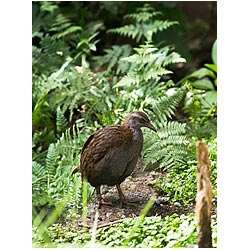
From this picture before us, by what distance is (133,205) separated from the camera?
2.79 meters

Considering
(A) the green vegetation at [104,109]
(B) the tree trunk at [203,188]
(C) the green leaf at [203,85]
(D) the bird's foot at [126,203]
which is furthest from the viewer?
(C) the green leaf at [203,85]

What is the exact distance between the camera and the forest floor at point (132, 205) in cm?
275

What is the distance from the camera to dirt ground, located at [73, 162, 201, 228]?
2.75 meters

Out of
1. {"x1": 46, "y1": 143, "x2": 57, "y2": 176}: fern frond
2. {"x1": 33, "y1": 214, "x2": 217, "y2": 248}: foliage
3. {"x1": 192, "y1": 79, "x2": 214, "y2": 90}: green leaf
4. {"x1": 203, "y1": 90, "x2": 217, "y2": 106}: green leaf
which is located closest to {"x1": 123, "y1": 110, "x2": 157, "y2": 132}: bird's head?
{"x1": 33, "y1": 214, "x2": 217, "y2": 248}: foliage

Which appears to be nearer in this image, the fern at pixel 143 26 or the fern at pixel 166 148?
the fern at pixel 166 148

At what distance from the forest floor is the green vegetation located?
0.04 meters

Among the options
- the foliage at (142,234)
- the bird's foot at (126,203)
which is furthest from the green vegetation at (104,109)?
the bird's foot at (126,203)

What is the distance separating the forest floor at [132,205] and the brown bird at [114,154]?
39 mm

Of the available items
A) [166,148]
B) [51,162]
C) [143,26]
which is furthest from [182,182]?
[143,26]

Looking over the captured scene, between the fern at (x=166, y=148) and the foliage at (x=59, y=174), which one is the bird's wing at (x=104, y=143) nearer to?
the foliage at (x=59, y=174)

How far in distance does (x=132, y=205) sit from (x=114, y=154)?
0.79 feet

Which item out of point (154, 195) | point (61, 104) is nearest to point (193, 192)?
point (154, 195)

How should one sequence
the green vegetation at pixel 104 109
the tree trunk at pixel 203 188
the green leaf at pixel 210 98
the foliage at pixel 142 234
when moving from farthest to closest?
the green leaf at pixel 210 98 → the green vegetation at pixel 104 109 → the foliage at pixel 142 234 → the tree trunk at pixel 203 188

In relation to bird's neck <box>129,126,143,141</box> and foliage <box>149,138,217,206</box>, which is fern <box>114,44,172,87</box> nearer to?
foliage <box>149,138,217,206</box>
